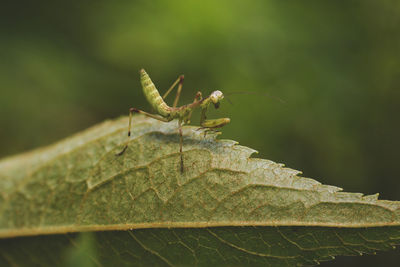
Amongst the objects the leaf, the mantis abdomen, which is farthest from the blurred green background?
the leaf

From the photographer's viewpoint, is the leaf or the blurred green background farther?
the blurred green background

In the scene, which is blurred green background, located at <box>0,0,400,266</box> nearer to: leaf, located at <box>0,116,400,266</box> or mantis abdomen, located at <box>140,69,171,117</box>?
mantis abdomen, located at <box>140,69,171,117</box>

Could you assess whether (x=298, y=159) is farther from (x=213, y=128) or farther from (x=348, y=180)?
(x=213, y=128)

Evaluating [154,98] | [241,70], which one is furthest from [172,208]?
[241,70]

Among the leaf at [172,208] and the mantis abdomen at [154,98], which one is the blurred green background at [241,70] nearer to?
the mantis abdomen at [154,98]

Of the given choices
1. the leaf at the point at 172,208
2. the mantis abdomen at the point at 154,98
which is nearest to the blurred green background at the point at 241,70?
the mantis abdomen at the point at 154,98

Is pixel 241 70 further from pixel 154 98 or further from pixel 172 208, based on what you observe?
pixel 172 208

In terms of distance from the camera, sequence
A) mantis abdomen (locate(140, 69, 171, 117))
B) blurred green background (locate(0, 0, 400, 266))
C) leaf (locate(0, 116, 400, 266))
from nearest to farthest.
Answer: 1. leaf (locate(0, 116, 400, 266))
2. mantis abdomen (locate(140, 69, 171, 117))
3. blurred green background (locate(0, 0, 400, 266))
